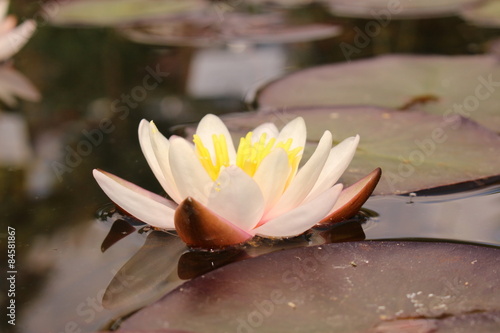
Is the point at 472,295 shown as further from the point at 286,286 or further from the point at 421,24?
the point at 421,24

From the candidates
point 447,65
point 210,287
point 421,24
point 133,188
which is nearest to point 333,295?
point 210,287

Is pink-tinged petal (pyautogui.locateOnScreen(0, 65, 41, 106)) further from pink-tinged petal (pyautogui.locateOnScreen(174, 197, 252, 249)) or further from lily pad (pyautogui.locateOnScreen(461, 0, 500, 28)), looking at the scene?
lily pad (pyautogui.locateOnScreen(461, 0, 500, 28))

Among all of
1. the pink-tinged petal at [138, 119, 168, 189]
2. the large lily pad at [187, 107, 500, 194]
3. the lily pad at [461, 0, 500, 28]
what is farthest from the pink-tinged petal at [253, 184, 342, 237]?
the lily pad at [461, 0, 500, 28]

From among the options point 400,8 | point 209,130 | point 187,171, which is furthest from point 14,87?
point 400,8

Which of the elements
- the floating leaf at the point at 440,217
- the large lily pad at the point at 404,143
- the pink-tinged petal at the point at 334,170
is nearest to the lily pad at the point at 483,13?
the large lily pad at the point at 404,143

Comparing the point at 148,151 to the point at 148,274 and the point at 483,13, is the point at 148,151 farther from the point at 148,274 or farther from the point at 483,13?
the point at 483,13

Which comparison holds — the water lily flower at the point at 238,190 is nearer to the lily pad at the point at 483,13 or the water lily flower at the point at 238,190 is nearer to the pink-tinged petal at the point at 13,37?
the pink-tinged petal at the point at 13,37
